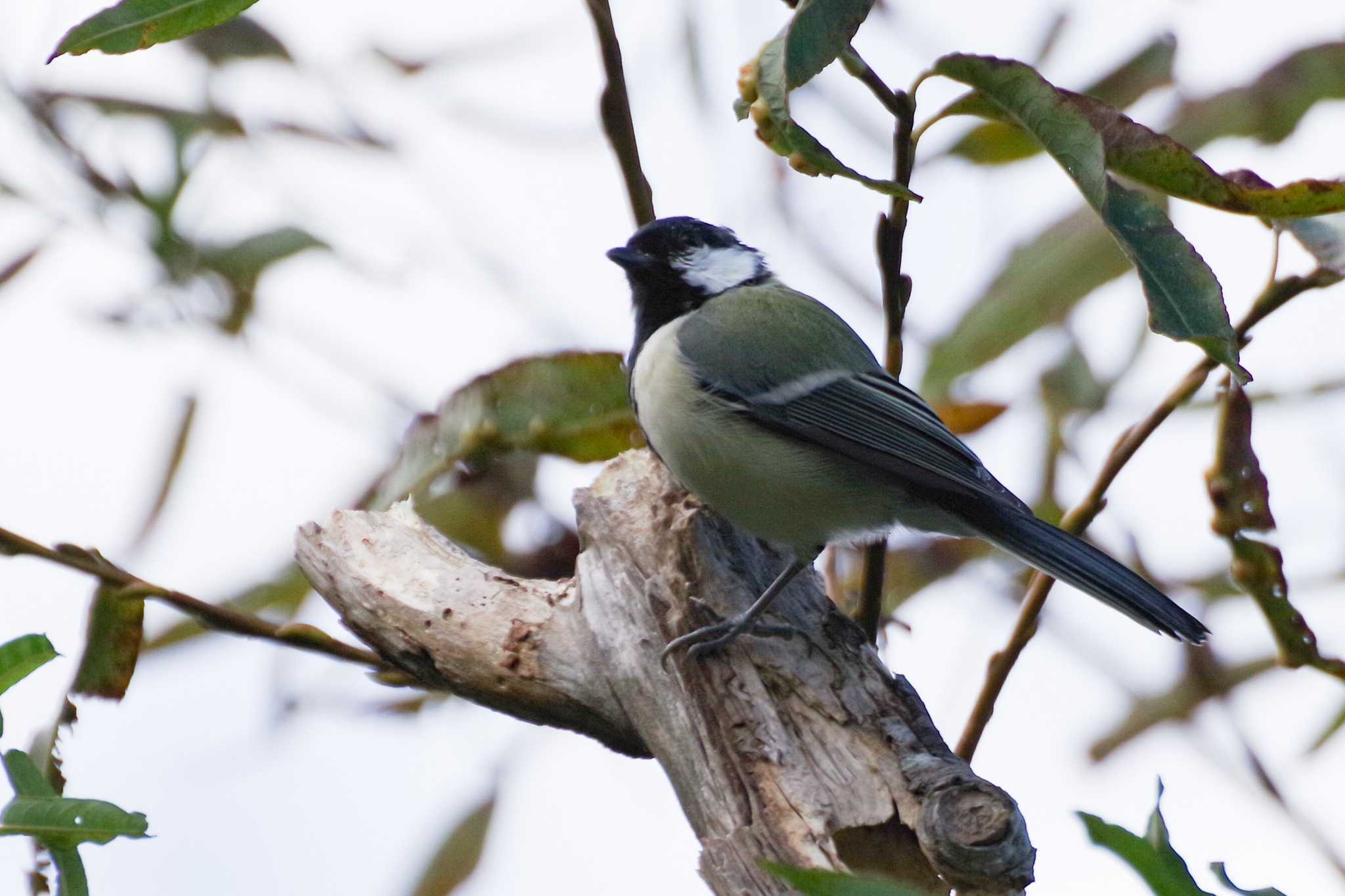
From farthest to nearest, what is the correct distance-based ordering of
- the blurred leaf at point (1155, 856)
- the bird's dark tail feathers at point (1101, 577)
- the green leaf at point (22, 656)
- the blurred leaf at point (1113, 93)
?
1. the blurred leaf at point (1113, 93)
2. the bird's dark tail feathers at point (1101, 577)
3. the green leaf at point (22, 656)
4. the blurred leaf at point (1155, 856)

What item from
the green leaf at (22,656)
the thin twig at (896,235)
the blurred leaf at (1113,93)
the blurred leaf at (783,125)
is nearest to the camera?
the blurred leaf at (783,125)

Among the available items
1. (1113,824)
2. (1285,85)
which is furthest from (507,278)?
(1113,824)

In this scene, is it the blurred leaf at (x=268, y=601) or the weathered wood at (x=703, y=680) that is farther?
the blurred leaf at (x=268, y=601)

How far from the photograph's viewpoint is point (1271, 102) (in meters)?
2.26

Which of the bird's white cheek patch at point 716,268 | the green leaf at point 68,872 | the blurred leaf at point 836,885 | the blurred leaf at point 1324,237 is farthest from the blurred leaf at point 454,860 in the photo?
the blurred leaf at point 1324,237

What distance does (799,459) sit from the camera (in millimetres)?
2316

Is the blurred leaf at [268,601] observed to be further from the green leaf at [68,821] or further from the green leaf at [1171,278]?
the green leaf at [1171,278]

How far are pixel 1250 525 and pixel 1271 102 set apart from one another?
833mm

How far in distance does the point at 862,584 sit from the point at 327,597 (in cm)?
84

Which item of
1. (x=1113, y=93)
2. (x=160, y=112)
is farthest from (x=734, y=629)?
(x=160, y=112)

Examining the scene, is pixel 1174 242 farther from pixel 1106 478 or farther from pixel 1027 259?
pixel 1027 259

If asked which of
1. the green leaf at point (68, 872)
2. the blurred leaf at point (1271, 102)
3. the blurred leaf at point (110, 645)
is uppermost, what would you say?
the blurred leaf at point (1271, 102)

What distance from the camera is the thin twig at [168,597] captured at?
161 cm

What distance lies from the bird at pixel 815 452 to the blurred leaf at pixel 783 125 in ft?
2.52
